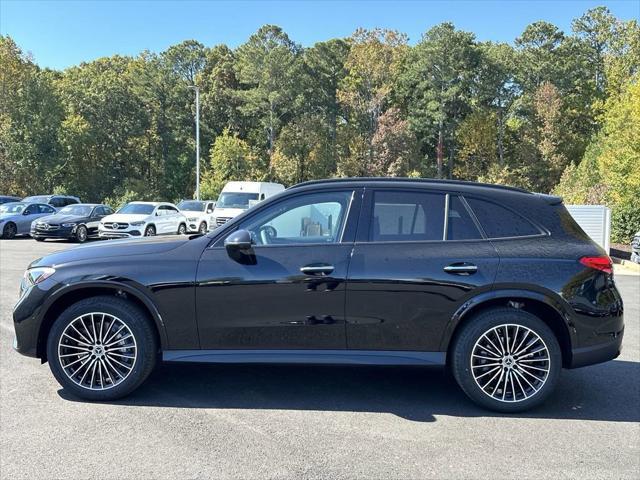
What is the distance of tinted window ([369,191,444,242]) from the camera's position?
14.4 ft

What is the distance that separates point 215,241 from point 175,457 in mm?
1638

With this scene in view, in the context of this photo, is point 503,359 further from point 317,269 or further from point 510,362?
point 317,269

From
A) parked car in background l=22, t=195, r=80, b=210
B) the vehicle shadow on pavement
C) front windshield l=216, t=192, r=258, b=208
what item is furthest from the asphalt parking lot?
parked car in background l=22, t=195, r=80, b=210

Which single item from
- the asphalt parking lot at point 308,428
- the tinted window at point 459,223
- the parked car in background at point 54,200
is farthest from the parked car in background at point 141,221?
the tinted window at point 459,223

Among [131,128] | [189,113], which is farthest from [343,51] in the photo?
[131,128]

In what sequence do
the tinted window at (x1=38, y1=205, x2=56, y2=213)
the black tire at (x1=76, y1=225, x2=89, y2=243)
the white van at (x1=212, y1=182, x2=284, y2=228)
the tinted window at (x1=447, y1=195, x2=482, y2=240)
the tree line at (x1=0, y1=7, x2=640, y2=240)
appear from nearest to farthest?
the tinted window at (x1=447, y1=195, x2=482, y2=240)
the black tire at (x1=76, y1=225, x2=89, y2=243)
the white van at (x1=212, y1=182, x2=284, y2=228)
the tinted window at (x1=38, y1=205, x2=56, y2=213)
the tree line at (x1=0, y1=7, x2=640, y2=240)

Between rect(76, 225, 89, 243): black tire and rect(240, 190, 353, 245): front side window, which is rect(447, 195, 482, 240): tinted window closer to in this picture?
rect(240, 190, 353, 245): front side window

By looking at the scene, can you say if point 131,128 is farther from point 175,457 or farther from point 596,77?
point 175,457

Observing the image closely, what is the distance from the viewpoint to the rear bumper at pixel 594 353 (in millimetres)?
4285

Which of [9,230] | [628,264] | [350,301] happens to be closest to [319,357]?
[350,301]

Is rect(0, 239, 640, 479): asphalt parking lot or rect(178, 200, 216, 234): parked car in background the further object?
rect(178, 200, 216, 234): parked car in background

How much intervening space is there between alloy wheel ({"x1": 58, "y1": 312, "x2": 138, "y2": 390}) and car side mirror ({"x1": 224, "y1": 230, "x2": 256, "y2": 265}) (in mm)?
1039

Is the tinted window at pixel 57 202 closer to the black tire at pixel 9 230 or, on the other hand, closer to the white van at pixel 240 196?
A: the black tire at pixel 9 230

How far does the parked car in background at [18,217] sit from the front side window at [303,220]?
20.6 meters
